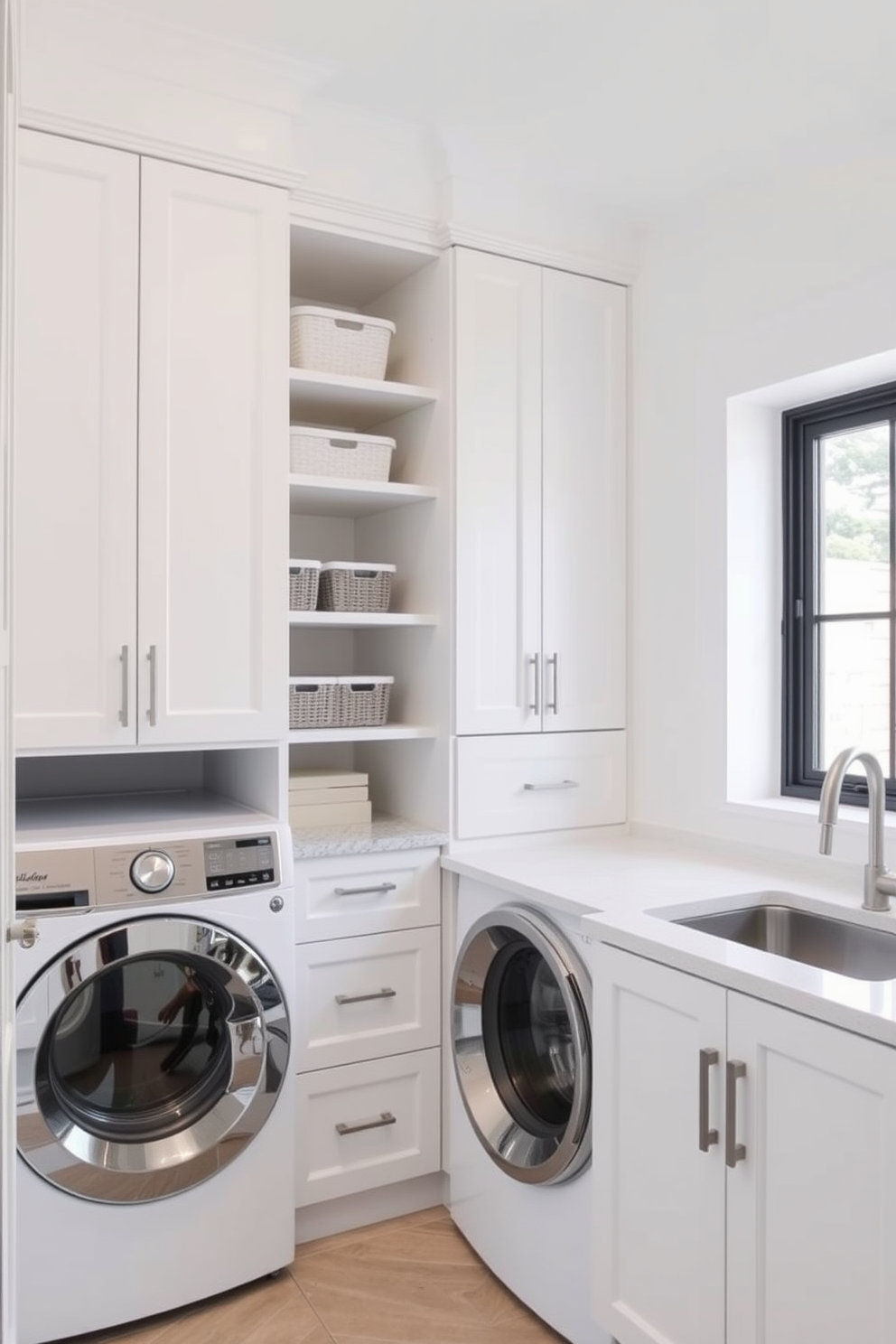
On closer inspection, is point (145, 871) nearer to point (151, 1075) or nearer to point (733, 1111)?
point (151, 1075)

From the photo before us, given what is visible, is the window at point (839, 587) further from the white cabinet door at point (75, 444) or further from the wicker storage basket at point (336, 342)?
the white cabinet door at point (75, 444)

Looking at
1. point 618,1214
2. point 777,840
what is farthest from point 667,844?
point 618,1214

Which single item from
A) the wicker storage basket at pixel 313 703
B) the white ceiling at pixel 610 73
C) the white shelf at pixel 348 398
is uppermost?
the white ceiling at pixel 610 73

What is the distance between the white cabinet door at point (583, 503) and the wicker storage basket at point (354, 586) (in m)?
0.42

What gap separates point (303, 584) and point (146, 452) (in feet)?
1.73

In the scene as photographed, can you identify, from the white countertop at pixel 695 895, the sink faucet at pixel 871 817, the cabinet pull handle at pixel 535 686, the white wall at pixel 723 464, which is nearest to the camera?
the white countertop at pixel 695 895

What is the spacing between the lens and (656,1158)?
5.54 ft

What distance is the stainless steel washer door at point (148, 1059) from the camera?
1.88m

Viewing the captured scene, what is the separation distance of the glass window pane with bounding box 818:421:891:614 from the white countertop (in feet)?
2.16

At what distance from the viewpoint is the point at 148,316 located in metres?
2.06

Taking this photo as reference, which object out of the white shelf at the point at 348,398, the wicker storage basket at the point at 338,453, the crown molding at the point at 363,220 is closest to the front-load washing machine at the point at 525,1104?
the wicker storage basket at the point at 338,453

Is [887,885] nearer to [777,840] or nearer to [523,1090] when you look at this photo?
[777,840]

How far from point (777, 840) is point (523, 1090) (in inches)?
32.0

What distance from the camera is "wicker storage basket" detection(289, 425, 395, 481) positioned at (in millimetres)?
2426
